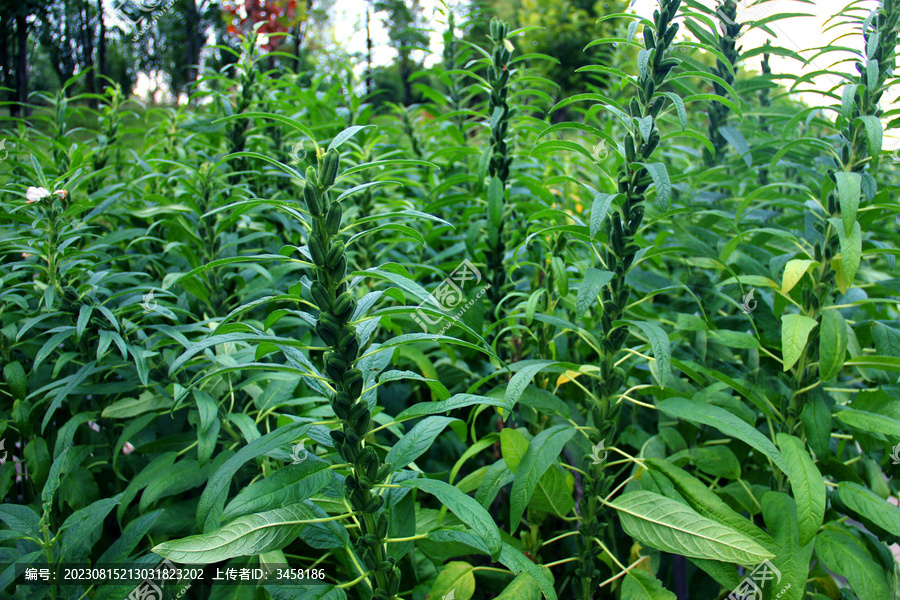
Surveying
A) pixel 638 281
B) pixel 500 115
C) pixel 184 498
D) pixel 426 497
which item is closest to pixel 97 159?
pixel 184 498

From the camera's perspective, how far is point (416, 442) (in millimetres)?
1118

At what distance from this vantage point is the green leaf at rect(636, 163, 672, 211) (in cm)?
115

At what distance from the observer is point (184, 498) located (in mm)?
1665

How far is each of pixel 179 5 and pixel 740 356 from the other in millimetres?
4404

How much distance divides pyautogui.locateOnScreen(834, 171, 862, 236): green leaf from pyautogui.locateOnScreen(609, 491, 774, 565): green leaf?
77 centimetres

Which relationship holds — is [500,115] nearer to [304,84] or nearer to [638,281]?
[638,281]

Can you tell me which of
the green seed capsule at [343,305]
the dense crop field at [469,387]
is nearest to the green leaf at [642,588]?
the dense crop field at [469,387]

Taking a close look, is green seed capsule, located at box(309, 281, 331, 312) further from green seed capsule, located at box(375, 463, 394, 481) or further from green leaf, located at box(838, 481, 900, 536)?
green leaf, located at box(838, 481, 900, 536)

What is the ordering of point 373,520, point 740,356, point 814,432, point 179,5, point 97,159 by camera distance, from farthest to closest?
point 179,5 → point 97,159 → point 740,356 → point 814,432 → point 373,520

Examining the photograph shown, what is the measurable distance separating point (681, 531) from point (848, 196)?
0.88 meters

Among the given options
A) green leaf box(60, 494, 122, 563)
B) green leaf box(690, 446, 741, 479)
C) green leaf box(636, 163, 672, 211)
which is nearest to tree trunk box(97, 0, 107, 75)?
green leaf box(60, 494, 122, 563)

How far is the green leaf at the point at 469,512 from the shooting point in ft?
3.14

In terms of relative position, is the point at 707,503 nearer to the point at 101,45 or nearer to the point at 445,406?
the point at 445,406

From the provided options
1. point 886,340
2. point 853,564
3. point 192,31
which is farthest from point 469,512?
point 192,31
